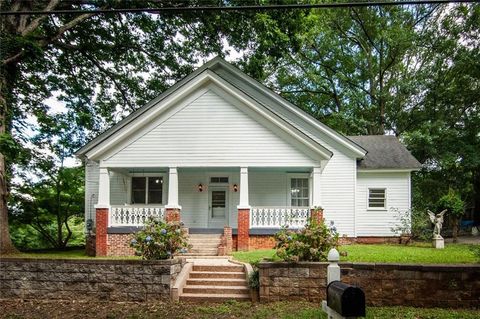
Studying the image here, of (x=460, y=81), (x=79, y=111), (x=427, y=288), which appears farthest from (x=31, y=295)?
(x=460, y=81)

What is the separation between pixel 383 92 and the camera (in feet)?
93.1

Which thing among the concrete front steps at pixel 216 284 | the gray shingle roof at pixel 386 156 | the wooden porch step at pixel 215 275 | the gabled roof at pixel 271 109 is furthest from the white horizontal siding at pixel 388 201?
the wooden porch step at pixel 215 275

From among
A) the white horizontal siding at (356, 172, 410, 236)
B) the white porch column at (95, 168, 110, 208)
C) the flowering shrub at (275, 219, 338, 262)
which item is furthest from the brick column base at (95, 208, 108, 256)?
the white horizontal siding at (356, 172, 410, 236)

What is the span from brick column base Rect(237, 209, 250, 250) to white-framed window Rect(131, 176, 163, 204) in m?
4.63

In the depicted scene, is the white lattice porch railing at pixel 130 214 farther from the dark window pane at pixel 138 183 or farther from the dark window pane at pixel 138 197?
the dark window pane at pixel 138 183

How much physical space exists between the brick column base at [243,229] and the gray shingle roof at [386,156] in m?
6.86

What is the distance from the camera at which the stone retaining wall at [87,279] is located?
8.07 m

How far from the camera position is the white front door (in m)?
17.8

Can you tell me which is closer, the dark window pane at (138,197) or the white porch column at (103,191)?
the white porch column at (103,191)

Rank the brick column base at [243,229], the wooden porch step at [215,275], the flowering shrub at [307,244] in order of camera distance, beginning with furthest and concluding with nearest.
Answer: the brick column base at [243,229], the wooden porch step at [215,275], the flowering shrub at [307,244]

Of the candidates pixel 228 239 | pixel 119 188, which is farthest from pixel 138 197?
pixel 228 239

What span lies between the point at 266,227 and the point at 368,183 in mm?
6430

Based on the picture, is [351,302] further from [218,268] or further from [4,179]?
[4,179]

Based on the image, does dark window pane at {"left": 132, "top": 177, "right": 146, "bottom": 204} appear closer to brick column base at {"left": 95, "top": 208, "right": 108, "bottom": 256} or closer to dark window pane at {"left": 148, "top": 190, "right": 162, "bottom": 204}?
dark window pane at {"left": 148, "top": 190, "right": 162, "bottom": 204}
